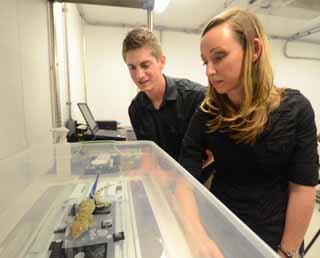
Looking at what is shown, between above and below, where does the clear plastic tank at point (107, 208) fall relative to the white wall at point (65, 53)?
below

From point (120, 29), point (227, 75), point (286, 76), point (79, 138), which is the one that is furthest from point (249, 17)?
point (286, 76)

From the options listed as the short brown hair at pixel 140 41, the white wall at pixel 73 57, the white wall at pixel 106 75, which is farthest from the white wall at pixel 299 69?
the short brown hair at pixel 140 41

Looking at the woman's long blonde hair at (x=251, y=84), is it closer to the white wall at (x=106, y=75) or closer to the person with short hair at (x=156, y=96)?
the person with short hair at (x=156, y=96)

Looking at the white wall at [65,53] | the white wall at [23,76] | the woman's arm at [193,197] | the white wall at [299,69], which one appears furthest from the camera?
the white wall at [299,69]

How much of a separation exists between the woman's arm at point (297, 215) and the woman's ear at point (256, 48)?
1.31 feet

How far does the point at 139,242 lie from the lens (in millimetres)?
497

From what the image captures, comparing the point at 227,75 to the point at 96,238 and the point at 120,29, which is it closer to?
the point at 96,238

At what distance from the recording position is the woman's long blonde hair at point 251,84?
2.08 ft

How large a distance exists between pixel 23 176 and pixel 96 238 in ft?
1.10

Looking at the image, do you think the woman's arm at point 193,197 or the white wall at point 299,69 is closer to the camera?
the woman's arm at point 193,197

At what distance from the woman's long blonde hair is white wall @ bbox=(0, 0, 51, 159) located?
0.70 meters

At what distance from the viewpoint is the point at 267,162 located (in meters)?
0.66

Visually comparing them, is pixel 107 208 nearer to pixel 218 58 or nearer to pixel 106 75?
pixel 218 58

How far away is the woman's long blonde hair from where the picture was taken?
635mm
